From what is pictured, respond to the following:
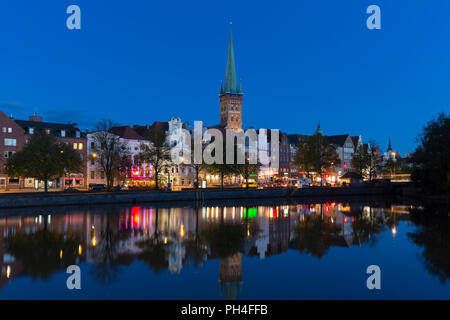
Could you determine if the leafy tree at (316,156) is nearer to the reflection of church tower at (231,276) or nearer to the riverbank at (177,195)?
the riverbank at (177,195)

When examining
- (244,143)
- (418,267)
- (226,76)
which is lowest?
(418,267)

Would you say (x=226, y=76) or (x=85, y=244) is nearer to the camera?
(x=85, y=244)

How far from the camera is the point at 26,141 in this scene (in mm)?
82375

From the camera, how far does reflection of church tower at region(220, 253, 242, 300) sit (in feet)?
57.3

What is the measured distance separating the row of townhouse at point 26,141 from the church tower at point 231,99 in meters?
80.2

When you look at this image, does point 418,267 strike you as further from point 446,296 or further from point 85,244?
point 85,244

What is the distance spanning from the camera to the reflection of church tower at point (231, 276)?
1746cm

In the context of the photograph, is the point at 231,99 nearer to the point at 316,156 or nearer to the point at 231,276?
the point at 316,156

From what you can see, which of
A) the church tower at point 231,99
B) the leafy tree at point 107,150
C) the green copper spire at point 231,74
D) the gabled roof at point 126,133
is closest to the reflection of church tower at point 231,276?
the leafy tree at point 107,150

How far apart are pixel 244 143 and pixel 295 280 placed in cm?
10739

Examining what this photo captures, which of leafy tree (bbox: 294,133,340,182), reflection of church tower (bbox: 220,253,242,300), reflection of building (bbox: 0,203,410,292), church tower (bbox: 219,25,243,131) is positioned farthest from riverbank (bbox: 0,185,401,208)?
church tower (bbox: 219,25,243,131)
